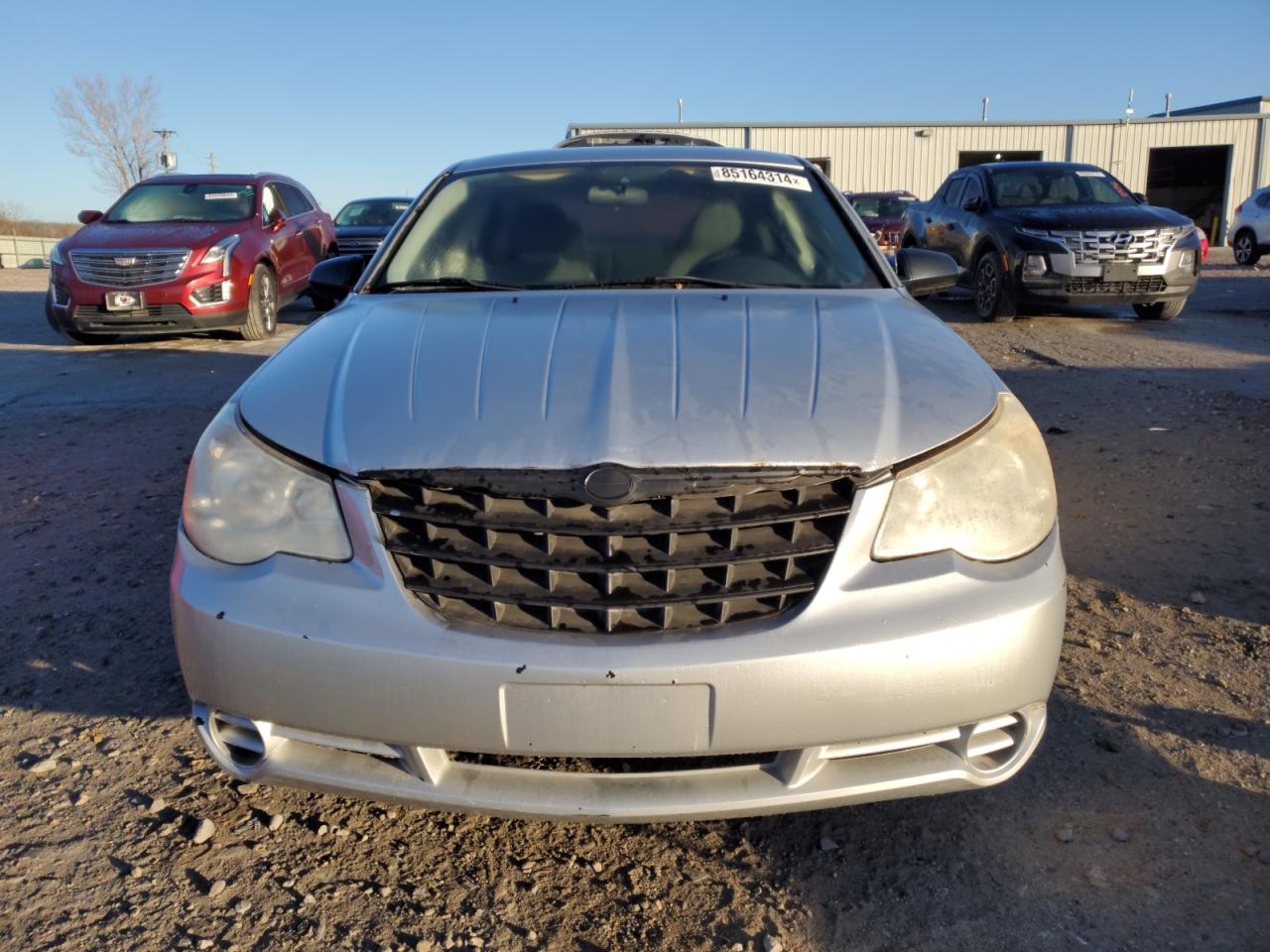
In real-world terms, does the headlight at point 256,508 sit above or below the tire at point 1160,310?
above

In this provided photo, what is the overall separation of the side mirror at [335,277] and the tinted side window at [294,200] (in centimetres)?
815

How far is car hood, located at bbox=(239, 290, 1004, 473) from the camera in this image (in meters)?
1.92

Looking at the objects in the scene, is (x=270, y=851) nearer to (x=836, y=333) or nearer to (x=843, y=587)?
(x=843, y=587)

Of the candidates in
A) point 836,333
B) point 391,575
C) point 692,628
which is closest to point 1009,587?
point 692,628

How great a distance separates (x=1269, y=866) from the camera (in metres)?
2.05

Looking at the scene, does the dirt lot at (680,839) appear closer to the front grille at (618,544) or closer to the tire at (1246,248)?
the front grille at (618,544)

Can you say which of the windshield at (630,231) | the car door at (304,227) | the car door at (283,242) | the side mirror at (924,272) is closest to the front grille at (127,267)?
the car door at (283,242)

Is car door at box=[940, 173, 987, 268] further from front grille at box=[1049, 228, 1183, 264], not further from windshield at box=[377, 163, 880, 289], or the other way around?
windshield at box=[377, 163, 880, 289]

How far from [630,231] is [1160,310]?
8.74 m

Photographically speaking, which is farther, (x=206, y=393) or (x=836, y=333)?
(x=206, y=393)

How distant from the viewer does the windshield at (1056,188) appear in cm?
1022

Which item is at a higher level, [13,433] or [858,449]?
[858,449]

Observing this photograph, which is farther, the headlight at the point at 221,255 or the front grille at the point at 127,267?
the headlight at the point at 221,255

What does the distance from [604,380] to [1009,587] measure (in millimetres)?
907
